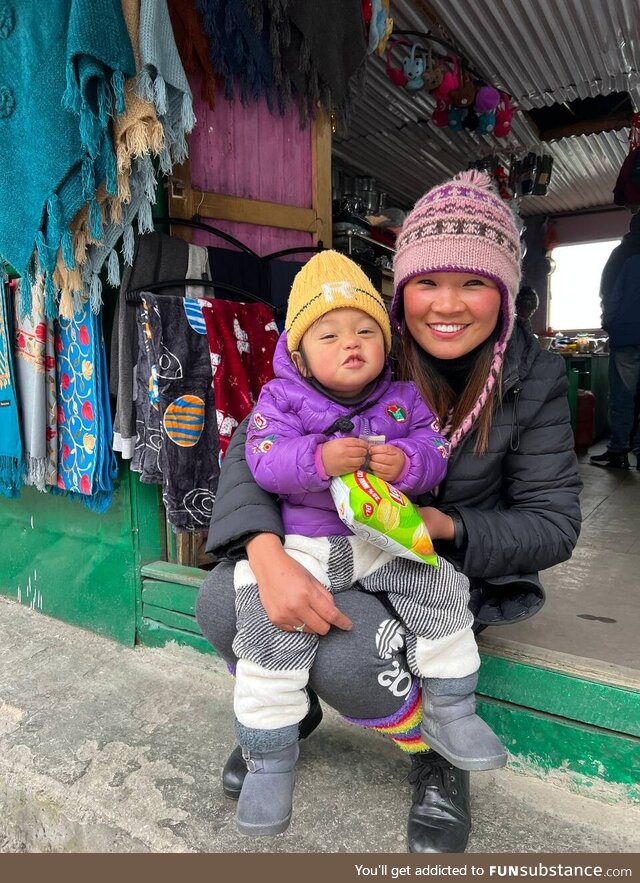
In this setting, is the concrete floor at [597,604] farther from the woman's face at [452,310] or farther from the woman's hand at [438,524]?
the woman's face at [452,310]

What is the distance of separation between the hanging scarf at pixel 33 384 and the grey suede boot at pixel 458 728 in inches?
59.2

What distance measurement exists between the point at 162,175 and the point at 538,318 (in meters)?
8.90

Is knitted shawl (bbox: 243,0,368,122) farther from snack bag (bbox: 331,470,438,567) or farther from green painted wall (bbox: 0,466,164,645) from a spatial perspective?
snack bag (bbox: 331,470,438,567)

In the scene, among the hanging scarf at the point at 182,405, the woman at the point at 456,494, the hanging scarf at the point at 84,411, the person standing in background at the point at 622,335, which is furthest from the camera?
the person standing in background at the point at 622,335

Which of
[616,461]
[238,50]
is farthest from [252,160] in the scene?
[616,461]

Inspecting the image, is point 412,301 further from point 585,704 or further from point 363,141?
point 363,141

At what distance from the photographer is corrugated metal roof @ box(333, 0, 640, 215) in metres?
3.57


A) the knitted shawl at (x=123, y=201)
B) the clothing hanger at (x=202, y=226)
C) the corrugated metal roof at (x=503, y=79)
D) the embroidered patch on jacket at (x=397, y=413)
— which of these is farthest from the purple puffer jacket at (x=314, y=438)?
the corrugated metal roof at (x=503, y=79)

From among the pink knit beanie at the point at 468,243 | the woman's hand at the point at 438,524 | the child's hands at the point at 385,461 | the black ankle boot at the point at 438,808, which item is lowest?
the black ankle boot at the point at 438,808

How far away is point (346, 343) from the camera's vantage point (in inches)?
51.1

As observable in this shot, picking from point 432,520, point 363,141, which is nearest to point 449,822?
point 432,520

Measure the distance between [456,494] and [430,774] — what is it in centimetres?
61

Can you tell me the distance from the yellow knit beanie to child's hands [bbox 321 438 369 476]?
13.1 inches

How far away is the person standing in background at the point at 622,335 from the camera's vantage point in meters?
4.55
